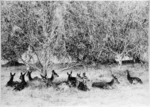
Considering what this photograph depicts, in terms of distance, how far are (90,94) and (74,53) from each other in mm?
858

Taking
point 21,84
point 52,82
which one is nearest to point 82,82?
point 52,82

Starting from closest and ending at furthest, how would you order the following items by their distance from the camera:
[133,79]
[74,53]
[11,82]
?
[11,82] < [74,53] < [133,79]

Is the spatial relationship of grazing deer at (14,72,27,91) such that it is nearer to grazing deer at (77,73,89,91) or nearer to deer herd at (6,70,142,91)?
deer herd at (6,70,142,91)

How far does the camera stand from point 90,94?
195 inches

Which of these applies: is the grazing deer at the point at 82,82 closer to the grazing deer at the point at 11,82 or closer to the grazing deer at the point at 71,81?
the grazing deer at the point at 71,81

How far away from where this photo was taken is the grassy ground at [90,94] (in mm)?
4824

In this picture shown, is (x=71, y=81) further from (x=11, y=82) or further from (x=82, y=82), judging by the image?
(x=11, y=82)

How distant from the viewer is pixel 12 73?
4867mm

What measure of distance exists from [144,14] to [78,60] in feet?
5.37

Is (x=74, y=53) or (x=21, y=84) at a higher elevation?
(x=74, y=53)

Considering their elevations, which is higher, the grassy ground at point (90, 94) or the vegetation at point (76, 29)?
the vegetation at point (76, 29)

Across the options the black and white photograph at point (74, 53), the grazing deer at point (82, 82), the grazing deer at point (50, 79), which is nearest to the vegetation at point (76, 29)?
the black and white photograph at point (74, 53)

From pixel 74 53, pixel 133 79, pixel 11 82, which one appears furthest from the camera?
pixel 133 79

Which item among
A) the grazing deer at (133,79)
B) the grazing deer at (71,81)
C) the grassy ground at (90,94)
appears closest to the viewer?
the grassy ground at (90,94)
